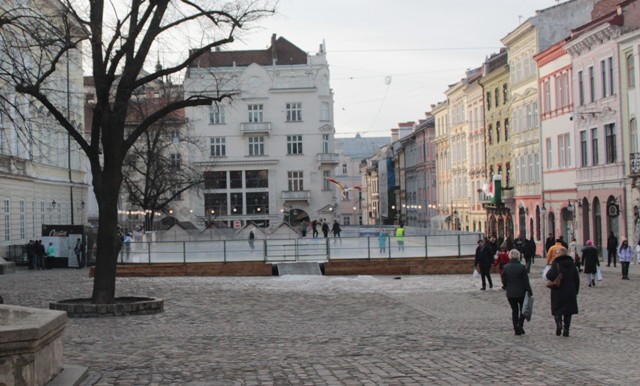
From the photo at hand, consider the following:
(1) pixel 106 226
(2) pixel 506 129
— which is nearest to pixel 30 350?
(1) pixel 106 226

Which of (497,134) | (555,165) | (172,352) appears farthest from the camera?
(497,134)

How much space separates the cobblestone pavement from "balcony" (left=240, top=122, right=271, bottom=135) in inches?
2441

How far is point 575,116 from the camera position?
54.2 meters

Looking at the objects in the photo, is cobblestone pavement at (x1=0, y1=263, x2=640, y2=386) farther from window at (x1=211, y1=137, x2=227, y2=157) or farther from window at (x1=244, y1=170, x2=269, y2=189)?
window at (x1=211, y1=137, x2=227, y2=157)

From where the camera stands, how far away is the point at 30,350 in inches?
392

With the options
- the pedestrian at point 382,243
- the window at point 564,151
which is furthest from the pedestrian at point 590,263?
the window at point 564,151

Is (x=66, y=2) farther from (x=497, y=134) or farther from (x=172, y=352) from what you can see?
(x=497, y=134)

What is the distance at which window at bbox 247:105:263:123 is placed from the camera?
305 feet

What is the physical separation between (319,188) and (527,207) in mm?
28509

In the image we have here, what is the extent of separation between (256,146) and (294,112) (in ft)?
16.0

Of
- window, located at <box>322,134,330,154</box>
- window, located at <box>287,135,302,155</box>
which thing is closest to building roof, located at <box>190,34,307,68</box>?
window, located at <box>287,135,302,155</box>

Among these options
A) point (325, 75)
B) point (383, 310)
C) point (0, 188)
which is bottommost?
point (383, 310)

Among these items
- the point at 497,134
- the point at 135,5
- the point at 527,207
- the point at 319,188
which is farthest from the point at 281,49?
the point at 135,5

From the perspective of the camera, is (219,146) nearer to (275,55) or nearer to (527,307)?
(275,55)
